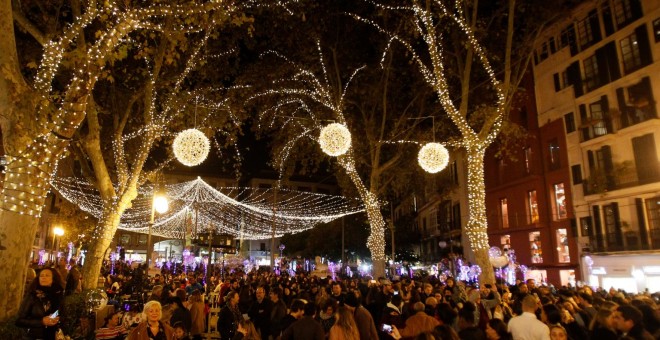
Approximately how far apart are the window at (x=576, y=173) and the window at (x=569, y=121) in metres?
2.00

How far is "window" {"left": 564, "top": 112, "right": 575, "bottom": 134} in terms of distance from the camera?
25.1 m

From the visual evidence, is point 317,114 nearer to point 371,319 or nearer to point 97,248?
point 97,248

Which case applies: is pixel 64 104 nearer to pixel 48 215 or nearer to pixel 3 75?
pixel 3 75

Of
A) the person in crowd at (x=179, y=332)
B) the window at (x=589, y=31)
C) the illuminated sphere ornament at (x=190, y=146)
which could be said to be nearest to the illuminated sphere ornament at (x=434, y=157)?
the illuminated sphere ornament at (x=190, y=146)

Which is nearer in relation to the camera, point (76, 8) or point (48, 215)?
point (76, 8)

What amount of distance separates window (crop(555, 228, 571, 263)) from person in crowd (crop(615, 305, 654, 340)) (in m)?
21.6

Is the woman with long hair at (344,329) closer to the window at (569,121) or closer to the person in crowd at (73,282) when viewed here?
the person in crowd at (73,282)

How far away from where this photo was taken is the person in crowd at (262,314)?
8.58m

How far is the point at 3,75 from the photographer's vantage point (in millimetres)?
7398

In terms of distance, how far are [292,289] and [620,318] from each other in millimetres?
9642

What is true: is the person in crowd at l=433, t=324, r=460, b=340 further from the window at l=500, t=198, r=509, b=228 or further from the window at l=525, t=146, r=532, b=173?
the window at l=500, t=198, r=509, b=228

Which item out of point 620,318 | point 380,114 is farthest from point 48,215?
point 620,318

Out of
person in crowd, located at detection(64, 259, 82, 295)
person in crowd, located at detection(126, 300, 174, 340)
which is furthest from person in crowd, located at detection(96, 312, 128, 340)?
person in crowd, located at detection(64, 259, 82, 295)

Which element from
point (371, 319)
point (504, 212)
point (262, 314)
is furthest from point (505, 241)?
point (371, 319)
